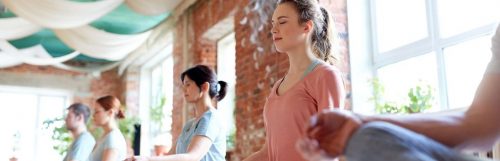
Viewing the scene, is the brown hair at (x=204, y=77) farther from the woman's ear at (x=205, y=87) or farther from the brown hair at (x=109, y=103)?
the brown hair at (x=109, y=103)

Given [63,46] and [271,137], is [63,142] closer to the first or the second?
[63,46]

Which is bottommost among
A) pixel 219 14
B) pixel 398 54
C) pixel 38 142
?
pixel 38 142

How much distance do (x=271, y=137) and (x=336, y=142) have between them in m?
0.90

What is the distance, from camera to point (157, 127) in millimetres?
8164

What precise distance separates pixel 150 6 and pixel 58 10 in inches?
32.1

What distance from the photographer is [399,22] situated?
11.5 ft

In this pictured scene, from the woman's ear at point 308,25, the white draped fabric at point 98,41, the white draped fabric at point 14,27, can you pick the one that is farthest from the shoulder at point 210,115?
the white draped fabric at point 14,27

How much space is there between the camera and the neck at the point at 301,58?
62.5 inches


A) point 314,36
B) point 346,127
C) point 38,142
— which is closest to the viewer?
point 346,127

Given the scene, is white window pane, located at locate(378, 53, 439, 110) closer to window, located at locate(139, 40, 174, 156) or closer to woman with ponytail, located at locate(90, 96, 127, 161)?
woman with ponytail, located at locate(90, 96, 127, 161)

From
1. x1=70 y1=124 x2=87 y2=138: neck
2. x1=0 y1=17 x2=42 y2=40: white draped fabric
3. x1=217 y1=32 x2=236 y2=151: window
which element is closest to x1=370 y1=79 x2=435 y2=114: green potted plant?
x1=70 y1=124 x2=87 y2=138: neck

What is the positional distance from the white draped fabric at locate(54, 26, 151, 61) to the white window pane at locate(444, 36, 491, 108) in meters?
3.78

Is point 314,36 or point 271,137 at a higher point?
point 314,36

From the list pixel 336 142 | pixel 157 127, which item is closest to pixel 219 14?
pixel 157 127
